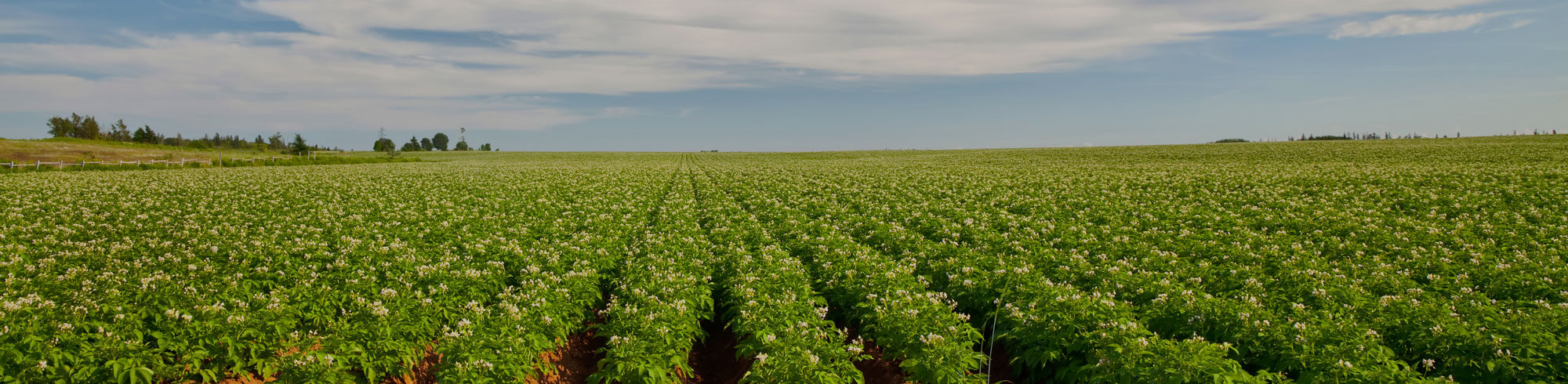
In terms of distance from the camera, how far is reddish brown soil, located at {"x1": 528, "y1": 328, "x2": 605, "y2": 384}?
30.3 feet

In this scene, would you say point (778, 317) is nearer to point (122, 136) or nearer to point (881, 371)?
point (881, 371)

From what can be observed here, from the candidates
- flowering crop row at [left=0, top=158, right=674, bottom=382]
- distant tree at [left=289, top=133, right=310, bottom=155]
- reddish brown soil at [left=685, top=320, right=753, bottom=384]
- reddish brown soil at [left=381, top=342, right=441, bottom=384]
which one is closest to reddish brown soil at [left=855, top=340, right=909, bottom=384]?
reddish brown soil at [left=685, top=320, right=753, bottom=384]

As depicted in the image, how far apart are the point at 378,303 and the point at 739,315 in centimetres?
507

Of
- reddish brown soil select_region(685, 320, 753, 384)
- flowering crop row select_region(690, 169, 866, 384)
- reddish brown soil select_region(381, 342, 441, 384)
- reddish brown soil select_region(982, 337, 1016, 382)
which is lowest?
reddish brown soil select_region(685, 320, 753, 384)

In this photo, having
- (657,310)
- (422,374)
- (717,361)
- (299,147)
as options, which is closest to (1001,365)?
(717,361)

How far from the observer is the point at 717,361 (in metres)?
10.5

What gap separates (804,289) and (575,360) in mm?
3888

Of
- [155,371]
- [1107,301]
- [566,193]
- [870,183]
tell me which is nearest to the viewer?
[155,371]

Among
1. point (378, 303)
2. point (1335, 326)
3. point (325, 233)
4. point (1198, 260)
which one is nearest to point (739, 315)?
point (378, 303)

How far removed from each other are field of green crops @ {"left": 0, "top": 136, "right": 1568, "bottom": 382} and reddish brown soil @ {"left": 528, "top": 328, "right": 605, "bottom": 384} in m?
0.43

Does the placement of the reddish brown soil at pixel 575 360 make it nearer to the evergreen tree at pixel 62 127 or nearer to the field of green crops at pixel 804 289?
the field of green crops at pixel 804 289

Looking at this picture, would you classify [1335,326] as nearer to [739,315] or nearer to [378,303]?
A: [739,315]

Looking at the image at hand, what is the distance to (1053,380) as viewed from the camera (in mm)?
8219

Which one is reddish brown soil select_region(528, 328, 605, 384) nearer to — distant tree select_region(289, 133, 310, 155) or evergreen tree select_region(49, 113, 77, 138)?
distant tree select_region(289, 133, 310, 155)
